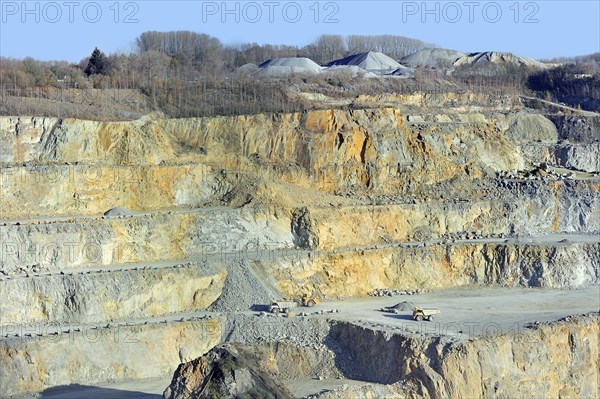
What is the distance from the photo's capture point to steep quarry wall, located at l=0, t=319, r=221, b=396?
62.7 m

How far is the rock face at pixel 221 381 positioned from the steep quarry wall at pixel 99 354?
948cm

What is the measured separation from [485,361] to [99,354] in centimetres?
1612

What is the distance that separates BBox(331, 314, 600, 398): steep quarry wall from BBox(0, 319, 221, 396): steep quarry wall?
6743mm

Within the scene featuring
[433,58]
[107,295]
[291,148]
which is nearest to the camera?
[107,295]

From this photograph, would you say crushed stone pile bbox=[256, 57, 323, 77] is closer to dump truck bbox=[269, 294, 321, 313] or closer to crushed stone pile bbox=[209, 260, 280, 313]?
crushed stone pile bbox=[209, 260, 280, 313]

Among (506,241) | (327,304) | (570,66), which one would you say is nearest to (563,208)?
(506,241)

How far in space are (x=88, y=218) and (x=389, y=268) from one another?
15775mm

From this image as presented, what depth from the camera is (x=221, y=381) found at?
179ft

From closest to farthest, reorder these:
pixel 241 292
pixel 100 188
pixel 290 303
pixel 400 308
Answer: pixel 290 303 < pixel 400 308 < pixel 241 292 < pixel 100 188

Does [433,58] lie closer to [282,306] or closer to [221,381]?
[282,306]

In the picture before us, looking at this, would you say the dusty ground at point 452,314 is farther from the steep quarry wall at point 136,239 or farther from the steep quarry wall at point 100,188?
the steep quarry wall at point 100,188

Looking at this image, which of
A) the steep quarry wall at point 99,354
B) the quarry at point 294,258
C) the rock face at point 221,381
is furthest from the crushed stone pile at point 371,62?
the rock face at point 221,381

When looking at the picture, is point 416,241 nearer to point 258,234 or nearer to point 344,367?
point 258,234

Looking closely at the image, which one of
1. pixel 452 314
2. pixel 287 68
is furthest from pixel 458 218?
pixel 287 68
